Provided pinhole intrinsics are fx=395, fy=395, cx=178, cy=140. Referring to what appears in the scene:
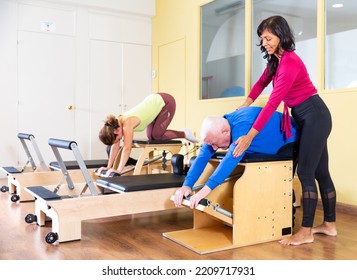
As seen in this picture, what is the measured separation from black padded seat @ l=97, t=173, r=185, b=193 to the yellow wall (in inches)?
59.4

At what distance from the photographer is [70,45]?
571cm

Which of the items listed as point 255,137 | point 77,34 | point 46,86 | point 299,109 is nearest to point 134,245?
point 255,137

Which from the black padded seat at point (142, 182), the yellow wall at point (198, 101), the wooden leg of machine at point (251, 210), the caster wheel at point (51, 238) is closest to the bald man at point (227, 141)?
the wooden leg of machine at point (251, 210)

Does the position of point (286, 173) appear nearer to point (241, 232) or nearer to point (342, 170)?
point (241, 232)

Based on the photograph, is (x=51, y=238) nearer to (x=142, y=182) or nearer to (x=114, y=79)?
(x=142, y=182)

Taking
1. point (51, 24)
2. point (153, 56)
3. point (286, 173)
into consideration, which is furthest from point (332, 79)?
point (51, 24)

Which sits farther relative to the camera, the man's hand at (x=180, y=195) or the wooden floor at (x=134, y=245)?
the man's hand at (x=180, y=195)

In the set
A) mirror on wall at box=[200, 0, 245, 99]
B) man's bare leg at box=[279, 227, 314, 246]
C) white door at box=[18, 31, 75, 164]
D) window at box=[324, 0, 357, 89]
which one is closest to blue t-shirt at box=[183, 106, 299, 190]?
man's bare leg at box=[279, 227, 314, 246]

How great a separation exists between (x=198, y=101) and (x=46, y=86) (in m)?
2.15

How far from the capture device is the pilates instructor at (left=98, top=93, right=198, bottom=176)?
3.26 metres

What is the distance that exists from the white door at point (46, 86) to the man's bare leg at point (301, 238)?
161 inches

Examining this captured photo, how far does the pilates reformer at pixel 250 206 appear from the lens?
2.20m

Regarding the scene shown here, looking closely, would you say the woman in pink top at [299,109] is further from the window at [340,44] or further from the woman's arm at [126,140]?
the woman's arm at [126,140]

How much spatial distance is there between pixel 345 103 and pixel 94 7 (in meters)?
4.00
